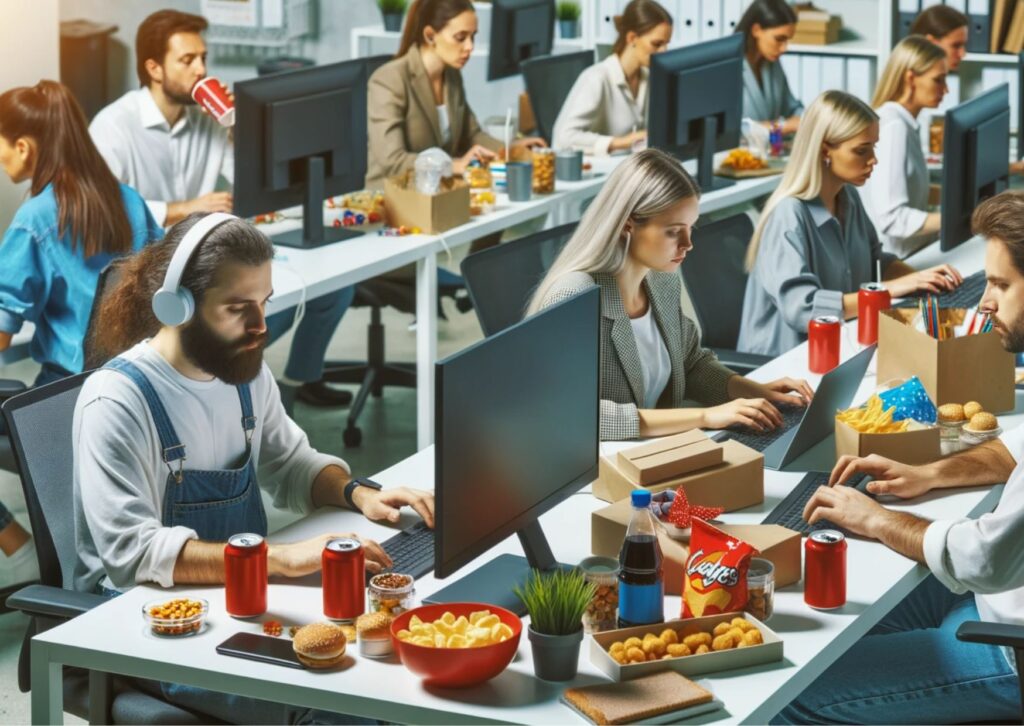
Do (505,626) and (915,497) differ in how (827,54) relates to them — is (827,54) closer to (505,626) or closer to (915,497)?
(915,497)

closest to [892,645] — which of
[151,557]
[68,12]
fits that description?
[151,557]

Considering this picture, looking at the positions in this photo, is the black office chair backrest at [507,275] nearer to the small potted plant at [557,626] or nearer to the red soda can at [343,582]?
the red soda can at [343,582]

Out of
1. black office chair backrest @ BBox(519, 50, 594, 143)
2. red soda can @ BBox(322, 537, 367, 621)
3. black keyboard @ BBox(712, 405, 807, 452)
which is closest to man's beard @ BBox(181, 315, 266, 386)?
red soda can @ BBox(322, 537, 367, 621)

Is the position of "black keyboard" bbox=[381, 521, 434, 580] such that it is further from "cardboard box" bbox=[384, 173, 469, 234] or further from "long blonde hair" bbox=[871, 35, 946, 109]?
"long blonde hair" bbox=[871, 35, 946, 109]

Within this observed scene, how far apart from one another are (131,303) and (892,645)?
1.28 meters

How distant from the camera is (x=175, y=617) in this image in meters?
1.99

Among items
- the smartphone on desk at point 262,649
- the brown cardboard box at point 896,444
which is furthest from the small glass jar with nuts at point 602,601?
the brown cardboard box at point 896,444

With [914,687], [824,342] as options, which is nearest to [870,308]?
[824,342]

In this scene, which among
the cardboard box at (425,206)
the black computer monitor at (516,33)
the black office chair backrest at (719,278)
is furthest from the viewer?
the black computer monitor at (516,33)

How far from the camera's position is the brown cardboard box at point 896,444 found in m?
2.56

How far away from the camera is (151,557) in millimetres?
2098

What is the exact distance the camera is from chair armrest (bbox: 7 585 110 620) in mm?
2127

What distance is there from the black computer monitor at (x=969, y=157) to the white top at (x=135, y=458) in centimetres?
230

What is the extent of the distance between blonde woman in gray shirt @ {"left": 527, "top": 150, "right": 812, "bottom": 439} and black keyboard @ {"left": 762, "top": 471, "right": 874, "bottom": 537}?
28 cm
